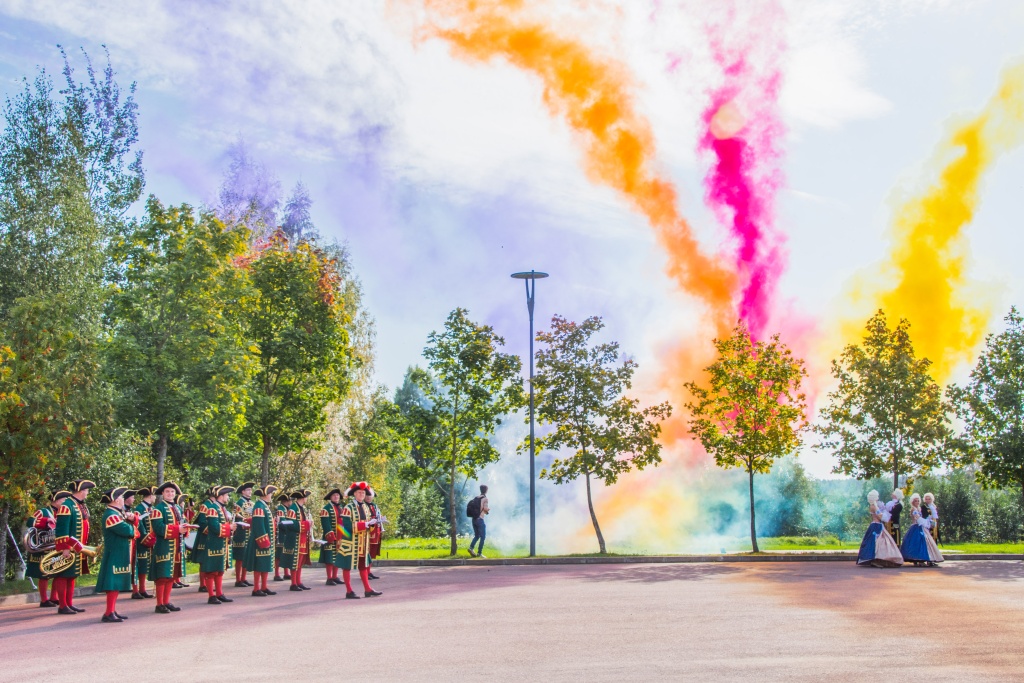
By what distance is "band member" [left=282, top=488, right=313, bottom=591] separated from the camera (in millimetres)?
18109

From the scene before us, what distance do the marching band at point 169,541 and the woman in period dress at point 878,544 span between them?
12.2 meters

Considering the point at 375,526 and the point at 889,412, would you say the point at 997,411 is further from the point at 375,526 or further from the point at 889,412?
the point at 375,526

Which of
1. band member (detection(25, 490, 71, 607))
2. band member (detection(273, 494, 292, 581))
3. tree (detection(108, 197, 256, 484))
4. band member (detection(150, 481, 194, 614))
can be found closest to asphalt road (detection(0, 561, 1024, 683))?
band member (detection(150, 481, 194, 614))

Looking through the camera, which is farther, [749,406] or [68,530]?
→ [749,406]

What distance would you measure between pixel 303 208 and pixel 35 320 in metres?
35.0

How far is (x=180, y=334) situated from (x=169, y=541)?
10.9 m

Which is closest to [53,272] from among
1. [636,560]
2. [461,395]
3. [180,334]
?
[180,334]

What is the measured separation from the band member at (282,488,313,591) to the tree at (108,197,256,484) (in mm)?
5020

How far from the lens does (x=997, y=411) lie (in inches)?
1251

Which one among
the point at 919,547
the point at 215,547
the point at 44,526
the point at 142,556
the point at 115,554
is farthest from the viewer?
the point at 919,547

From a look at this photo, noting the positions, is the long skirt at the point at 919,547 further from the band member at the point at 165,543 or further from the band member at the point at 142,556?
the band member at the point at 142,556

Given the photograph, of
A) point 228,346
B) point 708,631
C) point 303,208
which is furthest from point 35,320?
point 303,208

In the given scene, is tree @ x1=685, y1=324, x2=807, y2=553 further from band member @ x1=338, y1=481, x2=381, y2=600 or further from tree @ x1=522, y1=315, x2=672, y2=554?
band member @ x1=338, y1=481, x2=381, y2=600

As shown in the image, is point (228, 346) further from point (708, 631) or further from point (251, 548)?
point (708, 631)
